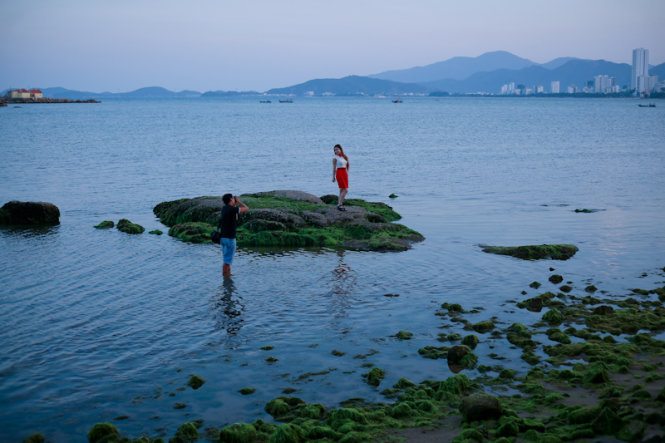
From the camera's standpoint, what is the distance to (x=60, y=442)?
7.71 meters

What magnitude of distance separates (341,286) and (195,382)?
6.16 meters

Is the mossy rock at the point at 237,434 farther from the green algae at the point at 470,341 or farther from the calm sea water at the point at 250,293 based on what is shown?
the green algae at the point at 470,341

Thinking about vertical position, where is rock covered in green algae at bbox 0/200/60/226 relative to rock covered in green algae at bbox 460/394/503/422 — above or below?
above

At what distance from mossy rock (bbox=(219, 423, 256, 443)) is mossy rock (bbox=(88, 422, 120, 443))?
4.70 ft

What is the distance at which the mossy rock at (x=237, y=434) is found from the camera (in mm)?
7598

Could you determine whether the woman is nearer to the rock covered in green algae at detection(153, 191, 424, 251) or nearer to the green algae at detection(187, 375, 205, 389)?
the rock covered in green algae at detection(153, 191, 424, 251)

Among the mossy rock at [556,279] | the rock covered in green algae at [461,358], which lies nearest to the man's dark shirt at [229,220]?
the rock covered in green algae at [461,358]

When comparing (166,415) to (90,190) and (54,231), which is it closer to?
(54,231)

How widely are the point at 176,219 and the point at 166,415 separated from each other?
16.3 metres

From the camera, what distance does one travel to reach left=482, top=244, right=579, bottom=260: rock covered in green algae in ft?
58.4

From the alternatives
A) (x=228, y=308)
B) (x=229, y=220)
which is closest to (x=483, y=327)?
(x=228, y=308)

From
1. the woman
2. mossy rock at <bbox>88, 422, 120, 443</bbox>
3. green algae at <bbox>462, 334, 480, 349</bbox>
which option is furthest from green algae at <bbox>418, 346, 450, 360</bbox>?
the woman

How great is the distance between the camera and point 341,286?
48.8ft

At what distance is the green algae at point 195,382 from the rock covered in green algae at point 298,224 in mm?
10633
